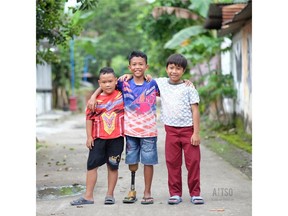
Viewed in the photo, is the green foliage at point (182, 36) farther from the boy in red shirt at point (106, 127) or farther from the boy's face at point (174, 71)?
the boy in red shirt at point (106, 127)

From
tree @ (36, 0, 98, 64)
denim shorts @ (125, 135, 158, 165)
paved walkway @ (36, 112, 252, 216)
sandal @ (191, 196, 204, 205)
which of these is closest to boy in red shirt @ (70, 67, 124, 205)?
denim shorts @ (125, 135, 158, 165)

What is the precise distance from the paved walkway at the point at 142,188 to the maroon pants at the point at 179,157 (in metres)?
0.19

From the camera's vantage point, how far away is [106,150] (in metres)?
6.14

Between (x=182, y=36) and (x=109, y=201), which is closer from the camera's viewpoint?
(x=109, y=201)

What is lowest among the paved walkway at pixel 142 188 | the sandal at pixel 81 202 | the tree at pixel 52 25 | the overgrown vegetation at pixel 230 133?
the paved walkway at pixel 142 188

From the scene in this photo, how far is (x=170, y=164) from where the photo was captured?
6.22 meters

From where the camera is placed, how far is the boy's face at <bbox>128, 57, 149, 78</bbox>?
19.6 feet

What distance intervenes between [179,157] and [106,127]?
902 mm

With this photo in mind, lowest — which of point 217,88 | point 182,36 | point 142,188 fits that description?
point 142,188

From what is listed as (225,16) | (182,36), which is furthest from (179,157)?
(182,36)

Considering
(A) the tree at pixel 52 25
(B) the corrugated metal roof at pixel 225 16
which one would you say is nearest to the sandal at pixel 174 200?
(A) the tree at pixel 52 25

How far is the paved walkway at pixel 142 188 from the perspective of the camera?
577 centimetres

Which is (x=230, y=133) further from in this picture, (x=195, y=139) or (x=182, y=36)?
(x=195, y=139)
